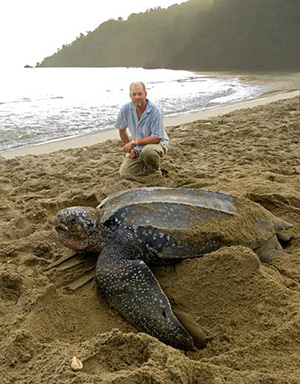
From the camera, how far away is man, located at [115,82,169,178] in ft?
10.6

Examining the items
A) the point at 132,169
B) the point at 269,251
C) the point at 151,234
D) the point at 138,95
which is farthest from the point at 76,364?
the point at 132,169

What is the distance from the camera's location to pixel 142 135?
341 centimetres

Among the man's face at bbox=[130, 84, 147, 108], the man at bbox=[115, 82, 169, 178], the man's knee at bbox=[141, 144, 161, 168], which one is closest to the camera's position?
the man's face at bbox=[130, 84, 147, 108]

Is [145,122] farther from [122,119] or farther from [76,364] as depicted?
[76,364]

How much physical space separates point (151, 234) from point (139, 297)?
0.33 meters

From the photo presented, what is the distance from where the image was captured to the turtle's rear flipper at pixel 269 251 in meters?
2.07

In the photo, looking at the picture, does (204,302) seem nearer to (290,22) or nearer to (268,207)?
(268,207)

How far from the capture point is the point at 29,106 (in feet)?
35.1

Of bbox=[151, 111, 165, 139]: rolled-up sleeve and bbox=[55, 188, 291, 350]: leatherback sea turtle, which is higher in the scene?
bbox=[151, 111, 165, 139]: rolled-up sleeve

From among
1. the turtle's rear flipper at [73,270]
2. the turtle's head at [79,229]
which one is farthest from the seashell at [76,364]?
the turtle's head at [79,229]

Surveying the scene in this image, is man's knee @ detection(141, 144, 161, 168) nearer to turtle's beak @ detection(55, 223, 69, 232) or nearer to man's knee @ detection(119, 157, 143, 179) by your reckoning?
man's knee @ detection(119, 157, 143, 179)

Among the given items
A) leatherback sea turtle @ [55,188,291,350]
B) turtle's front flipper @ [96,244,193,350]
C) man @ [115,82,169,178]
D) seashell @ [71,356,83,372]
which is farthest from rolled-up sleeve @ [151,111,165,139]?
seashell @ [71,356,83,372]

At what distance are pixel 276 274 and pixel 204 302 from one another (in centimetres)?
41

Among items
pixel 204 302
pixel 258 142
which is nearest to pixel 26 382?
pixel 204 302
